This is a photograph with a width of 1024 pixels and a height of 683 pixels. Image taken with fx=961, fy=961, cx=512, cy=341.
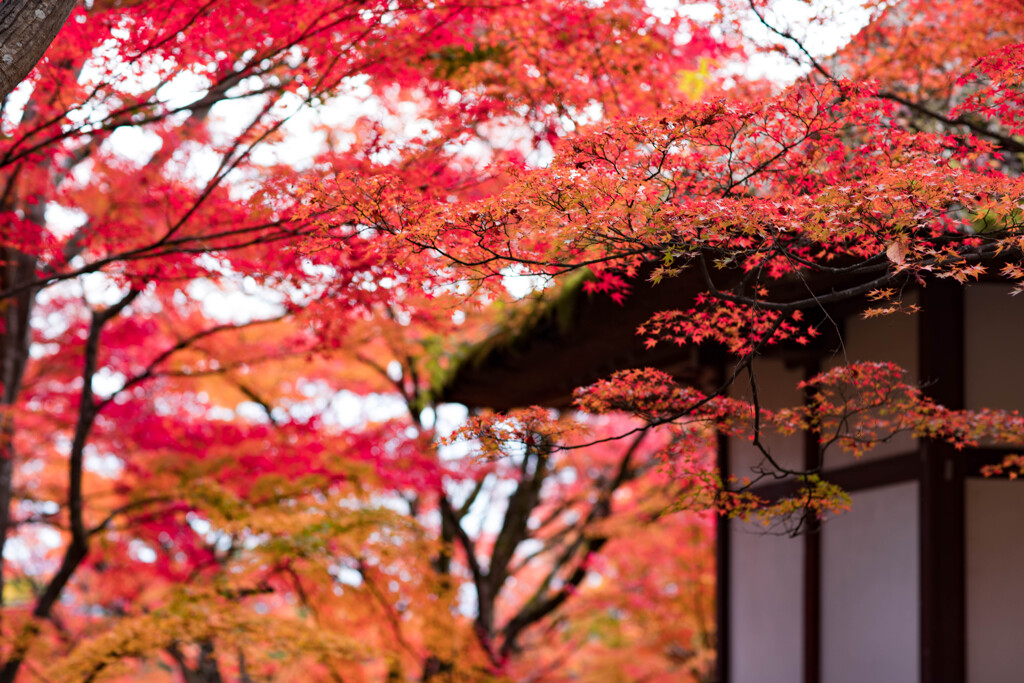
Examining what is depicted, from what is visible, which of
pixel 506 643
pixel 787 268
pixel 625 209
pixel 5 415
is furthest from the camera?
pixel 506 643

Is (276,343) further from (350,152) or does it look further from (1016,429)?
(1016,429)

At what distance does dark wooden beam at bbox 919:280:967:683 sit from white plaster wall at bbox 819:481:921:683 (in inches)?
8.1

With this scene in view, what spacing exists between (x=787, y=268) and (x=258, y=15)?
3111 millimetres

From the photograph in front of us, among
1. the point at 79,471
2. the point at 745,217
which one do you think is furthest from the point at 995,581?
the point at 79,471

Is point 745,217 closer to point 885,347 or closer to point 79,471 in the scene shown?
point 885,347

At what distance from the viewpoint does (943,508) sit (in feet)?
18.7

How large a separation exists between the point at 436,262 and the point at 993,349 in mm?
3819

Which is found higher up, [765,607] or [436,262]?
[436,262]

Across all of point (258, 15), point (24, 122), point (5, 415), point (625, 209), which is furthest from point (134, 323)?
point (625, 209)

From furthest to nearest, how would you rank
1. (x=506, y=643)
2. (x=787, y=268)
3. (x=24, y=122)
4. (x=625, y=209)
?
(x=506, y=643) < (x=24, y=122) < (x=787, y=268) < (x=625, y=209)

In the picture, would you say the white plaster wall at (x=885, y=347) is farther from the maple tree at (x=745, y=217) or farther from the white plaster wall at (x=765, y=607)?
the white plaster wall at (x=765, y=607)

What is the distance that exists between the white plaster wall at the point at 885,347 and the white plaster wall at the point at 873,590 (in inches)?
9.9

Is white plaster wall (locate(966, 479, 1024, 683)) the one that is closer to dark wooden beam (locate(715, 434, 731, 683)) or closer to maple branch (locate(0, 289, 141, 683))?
dark wooden beam (locate(715, 434, 731, 683))

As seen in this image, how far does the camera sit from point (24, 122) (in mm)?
6004
